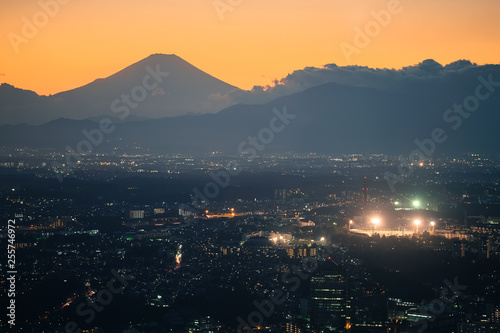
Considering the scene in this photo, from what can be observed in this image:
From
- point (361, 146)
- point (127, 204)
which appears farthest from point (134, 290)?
point (361, 146)

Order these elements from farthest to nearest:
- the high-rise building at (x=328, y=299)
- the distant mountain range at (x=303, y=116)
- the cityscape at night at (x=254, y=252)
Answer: the distant mountain range at (x=303, y=116) → the cityscape at night at (x=254, y=252) → the high-rise building at (x=328, y=299)

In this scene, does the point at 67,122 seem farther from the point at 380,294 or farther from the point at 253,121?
the point at 380,294

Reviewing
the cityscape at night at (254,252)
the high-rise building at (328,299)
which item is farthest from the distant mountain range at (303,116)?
the high-rise building at (328,299)

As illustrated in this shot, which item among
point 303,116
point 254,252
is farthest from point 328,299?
point 303,116

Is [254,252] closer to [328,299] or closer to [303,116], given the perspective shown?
[328,299]

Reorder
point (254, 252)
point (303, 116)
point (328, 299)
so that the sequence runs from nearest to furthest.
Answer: point (328, 299)
point (254, 252)
point (303, 116)

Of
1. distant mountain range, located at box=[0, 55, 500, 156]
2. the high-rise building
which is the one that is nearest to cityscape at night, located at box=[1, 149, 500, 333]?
the high-rise building

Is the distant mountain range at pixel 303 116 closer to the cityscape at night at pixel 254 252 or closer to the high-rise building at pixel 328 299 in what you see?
the cityscape at night at pixel 254 252
